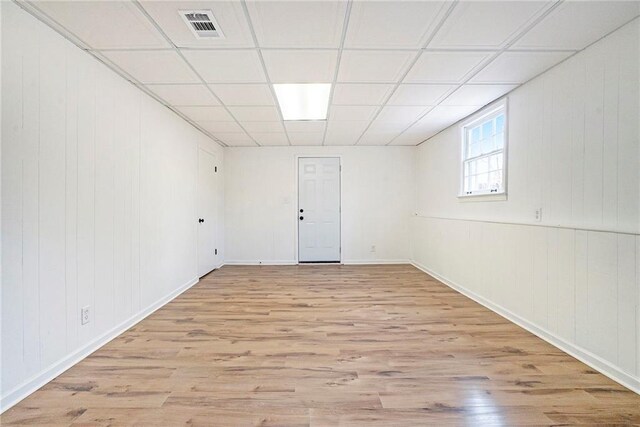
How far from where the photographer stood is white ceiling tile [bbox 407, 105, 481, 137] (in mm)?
3637

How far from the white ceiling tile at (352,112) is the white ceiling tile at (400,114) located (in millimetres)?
150

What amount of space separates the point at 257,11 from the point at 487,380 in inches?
111

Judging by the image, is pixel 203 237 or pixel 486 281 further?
pixel 203 237

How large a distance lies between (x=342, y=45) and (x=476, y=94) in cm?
181

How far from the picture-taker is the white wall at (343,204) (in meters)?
5.86

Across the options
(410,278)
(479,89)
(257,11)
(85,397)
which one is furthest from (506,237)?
(85,397)

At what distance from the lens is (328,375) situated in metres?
2.02

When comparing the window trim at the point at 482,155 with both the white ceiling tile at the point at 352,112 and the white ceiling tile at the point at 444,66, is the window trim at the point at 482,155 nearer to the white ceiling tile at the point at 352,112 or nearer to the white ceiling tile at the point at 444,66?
the white ceiling tile at the point at 444,66

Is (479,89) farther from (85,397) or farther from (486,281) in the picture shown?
(85,397)

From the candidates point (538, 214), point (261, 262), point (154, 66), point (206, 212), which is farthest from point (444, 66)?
point (261, 262)

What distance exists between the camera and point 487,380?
1957 millimetres

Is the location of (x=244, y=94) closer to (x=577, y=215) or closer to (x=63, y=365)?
(x=63, y=365)

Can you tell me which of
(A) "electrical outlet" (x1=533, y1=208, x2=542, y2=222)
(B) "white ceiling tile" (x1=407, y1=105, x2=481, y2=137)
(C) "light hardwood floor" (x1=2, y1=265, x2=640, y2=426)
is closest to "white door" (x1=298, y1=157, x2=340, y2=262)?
(B) "white ceiling tile" (x1=407, y1=105, x2=481, y2=137)

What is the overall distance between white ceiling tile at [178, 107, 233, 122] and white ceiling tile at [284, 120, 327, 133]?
853 millimetres
